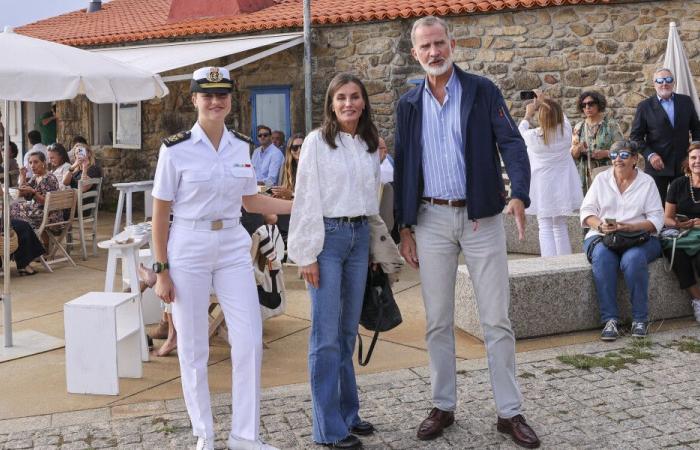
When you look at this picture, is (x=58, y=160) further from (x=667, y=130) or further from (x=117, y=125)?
(x=667, y=130)

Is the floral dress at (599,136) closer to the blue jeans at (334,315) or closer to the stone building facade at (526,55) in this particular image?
the stone building facade at (526,55)

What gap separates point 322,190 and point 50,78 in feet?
10.2

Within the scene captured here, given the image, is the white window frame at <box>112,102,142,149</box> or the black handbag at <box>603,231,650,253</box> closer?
the black handbag at <box>603,231,650,253</box>

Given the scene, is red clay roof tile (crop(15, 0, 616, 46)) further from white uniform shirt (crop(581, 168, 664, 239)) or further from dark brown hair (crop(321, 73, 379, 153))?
dark brown hair (crop(321, 73, 379, 153))

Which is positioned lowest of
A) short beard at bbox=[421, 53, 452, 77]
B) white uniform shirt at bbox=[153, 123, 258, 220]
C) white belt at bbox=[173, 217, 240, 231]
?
white belt at bbox=[173, 217, 240, 231]

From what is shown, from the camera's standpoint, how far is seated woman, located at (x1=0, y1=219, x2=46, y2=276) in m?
8.41

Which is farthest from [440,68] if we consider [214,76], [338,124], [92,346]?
[92,346]

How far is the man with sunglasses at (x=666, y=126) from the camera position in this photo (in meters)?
8.02

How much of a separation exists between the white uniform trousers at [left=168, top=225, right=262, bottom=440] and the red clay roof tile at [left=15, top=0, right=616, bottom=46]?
876cm

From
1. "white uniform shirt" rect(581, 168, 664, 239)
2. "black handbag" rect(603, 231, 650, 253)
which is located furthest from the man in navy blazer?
"white uniform shirt" rect(581, 168, 664, 239)

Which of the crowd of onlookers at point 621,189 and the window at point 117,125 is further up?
the window at point 117,125

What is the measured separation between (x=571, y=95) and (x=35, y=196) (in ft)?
22.7

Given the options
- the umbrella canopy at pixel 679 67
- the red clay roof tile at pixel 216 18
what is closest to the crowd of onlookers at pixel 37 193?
the red clay roof tile at pixel 216 18

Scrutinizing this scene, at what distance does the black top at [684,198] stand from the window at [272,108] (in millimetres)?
8259
